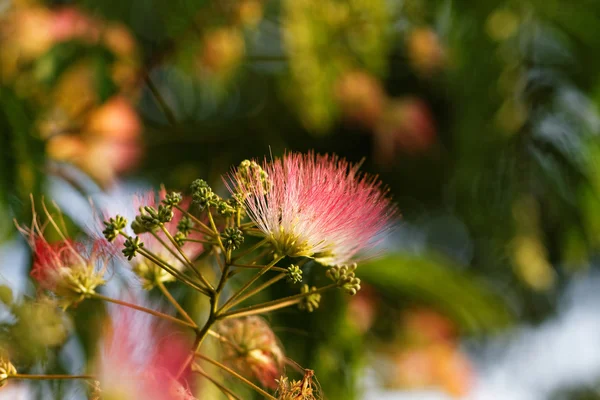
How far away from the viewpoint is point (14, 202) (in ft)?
2.52

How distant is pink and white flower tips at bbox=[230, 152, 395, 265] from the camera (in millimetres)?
489

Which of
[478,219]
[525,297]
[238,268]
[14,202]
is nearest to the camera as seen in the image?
[238,268]

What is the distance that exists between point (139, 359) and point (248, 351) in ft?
0.29

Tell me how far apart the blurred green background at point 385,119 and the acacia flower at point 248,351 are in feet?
0.68

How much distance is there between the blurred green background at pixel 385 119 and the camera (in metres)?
1.08

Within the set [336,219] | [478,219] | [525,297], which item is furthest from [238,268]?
[525,297]

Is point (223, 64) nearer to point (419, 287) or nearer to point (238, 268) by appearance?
point (419, 287)

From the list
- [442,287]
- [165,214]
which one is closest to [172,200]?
[165,214]

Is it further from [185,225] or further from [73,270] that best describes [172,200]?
[73,270]

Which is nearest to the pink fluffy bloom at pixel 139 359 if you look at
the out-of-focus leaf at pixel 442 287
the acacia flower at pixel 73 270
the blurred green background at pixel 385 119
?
the acacia flower at pixel 73 270

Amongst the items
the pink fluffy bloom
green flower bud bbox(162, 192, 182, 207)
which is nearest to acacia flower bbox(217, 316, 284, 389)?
the pink fluffy bloom

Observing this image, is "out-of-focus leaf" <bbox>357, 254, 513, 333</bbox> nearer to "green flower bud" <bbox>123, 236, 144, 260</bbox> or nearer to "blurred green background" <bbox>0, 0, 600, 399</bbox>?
"blurred green background" <bbox>0, 0, 600, 399</bbox>

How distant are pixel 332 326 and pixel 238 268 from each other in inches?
12.6

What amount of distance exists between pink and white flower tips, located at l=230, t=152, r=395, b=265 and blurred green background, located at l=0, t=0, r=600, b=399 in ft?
1.01
